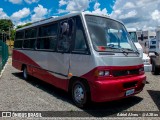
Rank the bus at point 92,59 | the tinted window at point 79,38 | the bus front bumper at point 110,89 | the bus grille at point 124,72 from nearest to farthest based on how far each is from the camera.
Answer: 1. the bus front bumper at point 110,89
2. the bus at point 92,59
3. the bus grille at point 124,72
4. the tinted window at point 79,38

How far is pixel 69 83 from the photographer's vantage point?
6531 mm

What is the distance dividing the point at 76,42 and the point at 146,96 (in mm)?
3257

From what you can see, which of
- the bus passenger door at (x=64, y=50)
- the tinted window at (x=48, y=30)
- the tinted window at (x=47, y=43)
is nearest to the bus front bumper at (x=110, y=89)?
the bus passenger door at (x=64, y=50)

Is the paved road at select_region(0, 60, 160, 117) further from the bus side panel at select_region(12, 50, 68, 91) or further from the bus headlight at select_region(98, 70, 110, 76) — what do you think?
the bus headlight at select_region(98, 70, 110, 76)

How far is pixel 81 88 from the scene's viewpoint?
609 cm

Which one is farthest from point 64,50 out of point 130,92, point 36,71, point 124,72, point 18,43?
point 18,43

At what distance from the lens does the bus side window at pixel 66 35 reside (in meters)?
6.49

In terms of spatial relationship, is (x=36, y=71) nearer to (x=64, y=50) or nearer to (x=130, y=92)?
(x=64, y=50)

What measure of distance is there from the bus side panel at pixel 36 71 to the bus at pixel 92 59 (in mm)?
33

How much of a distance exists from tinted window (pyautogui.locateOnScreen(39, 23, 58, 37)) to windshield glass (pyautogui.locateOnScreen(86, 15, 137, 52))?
5.73 ft

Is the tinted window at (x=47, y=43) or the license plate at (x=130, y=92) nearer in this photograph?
the license plate at (x=130, y=92)

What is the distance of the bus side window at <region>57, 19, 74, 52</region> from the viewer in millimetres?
6492

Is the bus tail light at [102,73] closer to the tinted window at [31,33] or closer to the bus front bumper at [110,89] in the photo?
the bus front bumper at [110,89]

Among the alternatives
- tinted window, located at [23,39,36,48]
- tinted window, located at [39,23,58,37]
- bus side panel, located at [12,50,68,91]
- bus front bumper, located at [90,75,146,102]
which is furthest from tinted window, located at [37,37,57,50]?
bus front bumper, located at [90,75,146,102]
